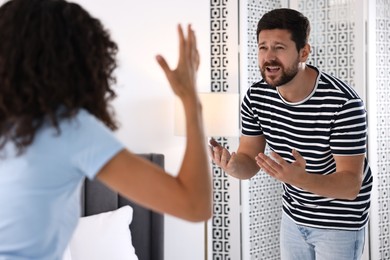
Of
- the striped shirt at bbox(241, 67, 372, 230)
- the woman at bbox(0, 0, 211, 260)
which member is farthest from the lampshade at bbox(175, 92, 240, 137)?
the woman at bbox(0, 0, 211, 260)

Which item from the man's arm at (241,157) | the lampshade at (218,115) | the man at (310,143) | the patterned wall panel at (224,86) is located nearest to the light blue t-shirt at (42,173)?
the man at (310,143)

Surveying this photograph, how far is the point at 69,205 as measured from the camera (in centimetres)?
113

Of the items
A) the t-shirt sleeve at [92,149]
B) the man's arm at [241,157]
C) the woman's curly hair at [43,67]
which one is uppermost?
the woman's curly hair at [43,67]

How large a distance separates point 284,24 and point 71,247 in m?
1.44

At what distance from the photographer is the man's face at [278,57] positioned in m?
2.24

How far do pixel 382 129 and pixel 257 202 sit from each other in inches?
37.7

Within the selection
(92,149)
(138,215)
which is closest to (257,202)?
(138,215)

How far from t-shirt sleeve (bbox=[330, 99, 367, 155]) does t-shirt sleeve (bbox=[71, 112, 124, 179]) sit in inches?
48.6

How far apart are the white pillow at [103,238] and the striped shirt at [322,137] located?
0.97 metres

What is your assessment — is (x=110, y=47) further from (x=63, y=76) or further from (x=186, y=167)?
(x=186, y=167)

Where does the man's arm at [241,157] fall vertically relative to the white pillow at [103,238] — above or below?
above

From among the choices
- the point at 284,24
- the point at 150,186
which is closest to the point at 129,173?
the point at 150,186

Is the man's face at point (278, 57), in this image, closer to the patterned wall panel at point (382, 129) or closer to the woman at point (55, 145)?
the woman at point (55, 145)

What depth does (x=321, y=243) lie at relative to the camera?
221 centimetres
